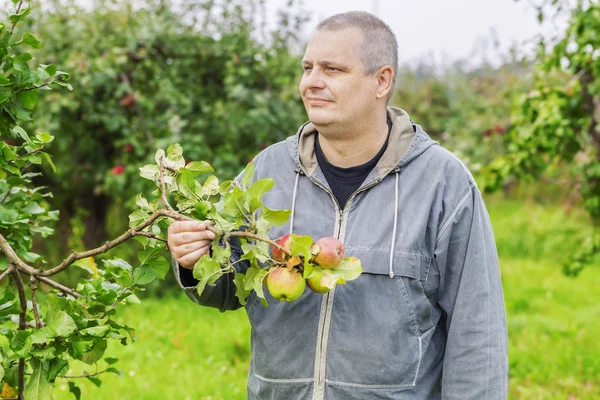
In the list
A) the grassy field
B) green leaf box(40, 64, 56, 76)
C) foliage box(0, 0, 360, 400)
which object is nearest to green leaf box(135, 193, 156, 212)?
foliage box(0, 0, 360, 400)

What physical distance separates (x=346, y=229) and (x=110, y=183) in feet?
12.9

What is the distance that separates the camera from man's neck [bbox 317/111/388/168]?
7.09 feet

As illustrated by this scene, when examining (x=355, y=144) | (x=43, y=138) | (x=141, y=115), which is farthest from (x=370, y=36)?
(x=141, y=115)

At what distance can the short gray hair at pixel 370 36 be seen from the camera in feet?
7.00

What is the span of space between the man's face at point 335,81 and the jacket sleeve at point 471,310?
41 cm

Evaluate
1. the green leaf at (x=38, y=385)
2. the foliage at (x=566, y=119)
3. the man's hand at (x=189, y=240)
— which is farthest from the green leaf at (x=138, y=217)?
the foliage at (x=566, y=119)

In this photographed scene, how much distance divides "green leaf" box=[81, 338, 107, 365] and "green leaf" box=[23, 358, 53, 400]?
14cm

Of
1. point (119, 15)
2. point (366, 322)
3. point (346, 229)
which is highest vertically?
point (119, 15)

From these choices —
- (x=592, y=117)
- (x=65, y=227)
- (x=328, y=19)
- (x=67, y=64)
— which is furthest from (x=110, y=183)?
(x=328, y=19)

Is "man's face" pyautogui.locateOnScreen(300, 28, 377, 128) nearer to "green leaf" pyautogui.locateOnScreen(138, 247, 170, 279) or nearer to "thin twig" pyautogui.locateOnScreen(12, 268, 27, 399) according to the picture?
"green leaf" pyautogui.locateOnScreen(138, 247, 170, 279)

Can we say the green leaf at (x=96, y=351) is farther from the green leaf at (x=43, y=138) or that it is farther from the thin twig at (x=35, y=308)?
the green leaf at (x=43, y=138)

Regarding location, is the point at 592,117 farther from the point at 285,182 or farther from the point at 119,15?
the point at 119,15

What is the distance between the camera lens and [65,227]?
6.88 m

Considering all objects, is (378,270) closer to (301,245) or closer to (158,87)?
(301,245)
